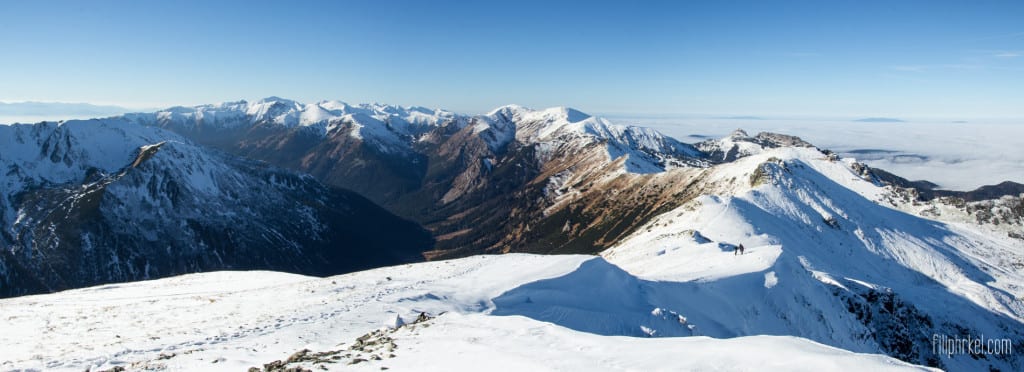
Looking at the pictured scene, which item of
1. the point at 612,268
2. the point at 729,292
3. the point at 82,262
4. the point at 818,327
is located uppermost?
the point at 612,268

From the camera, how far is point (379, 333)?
26688mm

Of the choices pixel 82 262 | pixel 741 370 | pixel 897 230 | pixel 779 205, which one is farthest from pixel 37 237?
pixel 897 230

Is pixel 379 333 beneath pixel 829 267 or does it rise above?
above

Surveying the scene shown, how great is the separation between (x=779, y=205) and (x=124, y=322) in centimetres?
16176

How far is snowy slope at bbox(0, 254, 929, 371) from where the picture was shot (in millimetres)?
19094

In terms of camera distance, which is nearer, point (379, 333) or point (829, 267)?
point (379, 333)

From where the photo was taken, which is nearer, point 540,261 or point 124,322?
point 124,322

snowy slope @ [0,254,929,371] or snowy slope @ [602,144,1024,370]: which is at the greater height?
snowy slope @ [0,254,929,371]

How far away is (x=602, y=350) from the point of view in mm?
20922

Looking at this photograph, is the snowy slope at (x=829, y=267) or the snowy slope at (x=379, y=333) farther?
the snowy slope at (x=829, y=267)

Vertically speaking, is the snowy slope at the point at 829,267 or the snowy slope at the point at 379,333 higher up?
the snowy slope at the point at 379,333

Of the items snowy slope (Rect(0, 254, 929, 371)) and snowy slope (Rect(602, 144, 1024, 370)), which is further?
snowy slope (Rect(602, 144, 1024, 370))

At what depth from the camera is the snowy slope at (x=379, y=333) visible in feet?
62.6

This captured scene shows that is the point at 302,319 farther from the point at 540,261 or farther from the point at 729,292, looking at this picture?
the point at 729,292
